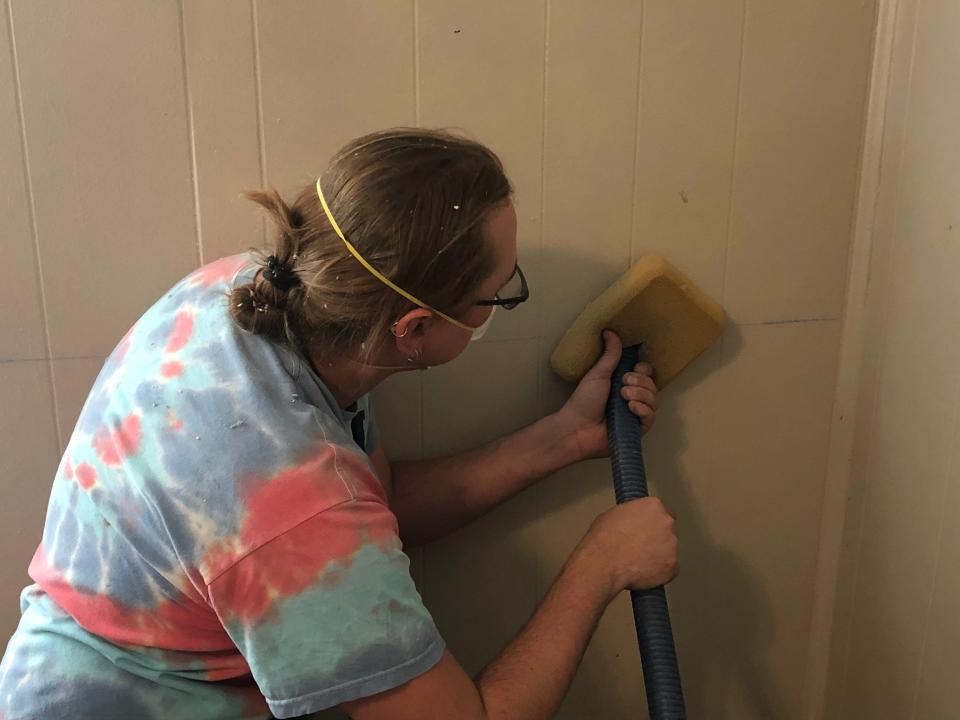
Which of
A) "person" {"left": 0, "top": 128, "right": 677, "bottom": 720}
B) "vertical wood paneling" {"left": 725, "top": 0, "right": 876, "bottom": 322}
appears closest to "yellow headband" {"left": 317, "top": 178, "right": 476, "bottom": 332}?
"person" {"left": 0, "top": 128, "right": 677, "bottom": 720}

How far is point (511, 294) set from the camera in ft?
2.70

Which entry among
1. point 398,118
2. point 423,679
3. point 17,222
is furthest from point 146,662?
point 398,118

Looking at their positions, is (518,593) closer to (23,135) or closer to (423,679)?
(423,679)

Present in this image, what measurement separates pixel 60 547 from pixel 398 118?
0.56m

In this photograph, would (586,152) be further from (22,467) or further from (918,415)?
(22,467)

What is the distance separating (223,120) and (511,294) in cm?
37

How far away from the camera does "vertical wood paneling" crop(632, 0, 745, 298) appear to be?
Result: 97cm

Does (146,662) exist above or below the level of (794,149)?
below

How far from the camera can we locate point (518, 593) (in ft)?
3.71

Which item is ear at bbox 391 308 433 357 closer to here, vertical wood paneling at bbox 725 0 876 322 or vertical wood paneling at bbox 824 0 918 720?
vertical wood paneling at bbox 725 0 876 322

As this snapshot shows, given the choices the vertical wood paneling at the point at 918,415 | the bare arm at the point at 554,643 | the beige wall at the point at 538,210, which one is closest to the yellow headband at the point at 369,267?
the beige wall at the point at 538,210

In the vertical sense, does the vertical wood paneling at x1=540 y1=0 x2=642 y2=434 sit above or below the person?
above

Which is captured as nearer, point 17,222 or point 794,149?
point 17,222

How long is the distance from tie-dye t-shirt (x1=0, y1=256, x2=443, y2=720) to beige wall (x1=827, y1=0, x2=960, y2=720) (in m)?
0.65
